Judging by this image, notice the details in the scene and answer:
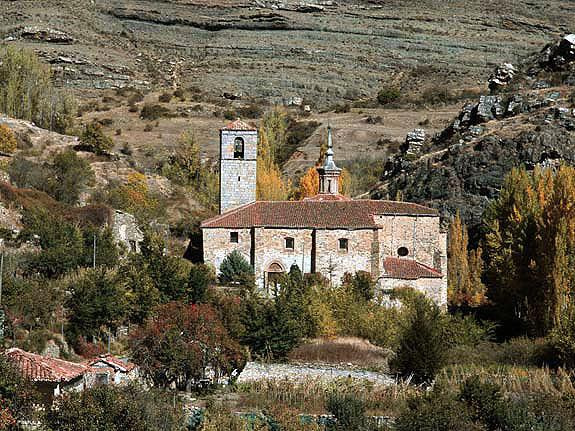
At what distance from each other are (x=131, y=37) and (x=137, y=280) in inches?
2778

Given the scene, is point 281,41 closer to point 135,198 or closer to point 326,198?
point 135,198

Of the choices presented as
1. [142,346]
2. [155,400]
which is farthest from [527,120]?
[155,400]

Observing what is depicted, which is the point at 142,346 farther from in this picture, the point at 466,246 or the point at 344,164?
the point at 344,164

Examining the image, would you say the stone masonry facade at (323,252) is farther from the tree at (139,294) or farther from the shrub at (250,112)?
the shrub at (250,112)

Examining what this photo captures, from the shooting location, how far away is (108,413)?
20047 mm

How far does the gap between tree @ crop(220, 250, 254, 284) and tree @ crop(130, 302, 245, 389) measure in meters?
8.43

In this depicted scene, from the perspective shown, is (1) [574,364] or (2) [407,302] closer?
(1) [574,364]

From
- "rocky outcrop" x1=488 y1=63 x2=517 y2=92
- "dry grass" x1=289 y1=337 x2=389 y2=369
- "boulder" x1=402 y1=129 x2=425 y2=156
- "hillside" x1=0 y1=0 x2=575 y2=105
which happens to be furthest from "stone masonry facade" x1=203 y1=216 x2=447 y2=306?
"hillside" x1=0 y1=0 x2=575 y2=105

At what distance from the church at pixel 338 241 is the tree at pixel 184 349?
903 centimetres

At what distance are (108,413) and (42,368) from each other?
192 inches

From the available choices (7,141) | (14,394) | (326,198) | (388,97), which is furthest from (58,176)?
(388,97)

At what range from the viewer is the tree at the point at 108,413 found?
1983 cm

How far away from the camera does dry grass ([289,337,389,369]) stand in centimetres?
Answer: 3008

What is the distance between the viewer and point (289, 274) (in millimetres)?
36656
